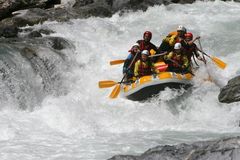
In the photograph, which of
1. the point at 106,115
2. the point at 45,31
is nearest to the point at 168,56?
the point at 106,115

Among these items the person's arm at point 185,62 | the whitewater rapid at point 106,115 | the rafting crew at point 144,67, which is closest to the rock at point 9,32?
the whitewater rapid at point 106,115

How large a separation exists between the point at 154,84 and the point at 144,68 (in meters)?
0.59

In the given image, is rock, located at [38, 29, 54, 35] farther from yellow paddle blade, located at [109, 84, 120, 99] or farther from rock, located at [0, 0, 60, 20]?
yellow paddle blade, located at [109, 84, 120, 99]

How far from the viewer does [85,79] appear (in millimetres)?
11508

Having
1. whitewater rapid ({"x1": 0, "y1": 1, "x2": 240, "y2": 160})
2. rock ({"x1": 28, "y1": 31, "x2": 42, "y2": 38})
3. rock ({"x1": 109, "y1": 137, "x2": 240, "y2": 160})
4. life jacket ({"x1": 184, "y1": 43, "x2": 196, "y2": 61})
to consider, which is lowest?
whitewater rapid ({"x1": 0, "y1": 1, "x2": 240, "y2": 160})

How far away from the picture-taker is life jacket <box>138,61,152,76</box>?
9875 mm

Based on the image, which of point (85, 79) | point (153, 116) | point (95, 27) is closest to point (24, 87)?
point (85, 79)

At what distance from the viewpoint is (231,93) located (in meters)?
A: 9.27

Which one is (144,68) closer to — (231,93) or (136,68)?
(136,68)

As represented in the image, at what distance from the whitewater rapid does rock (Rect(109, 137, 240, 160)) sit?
2.45 meters

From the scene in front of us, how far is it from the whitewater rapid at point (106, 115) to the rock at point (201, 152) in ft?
8.03

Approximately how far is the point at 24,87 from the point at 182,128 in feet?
11.4

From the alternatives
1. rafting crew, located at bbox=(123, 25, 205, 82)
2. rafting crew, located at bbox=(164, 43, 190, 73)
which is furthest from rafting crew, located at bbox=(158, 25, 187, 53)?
rafting crew, located at bbox=(164, 43, 190, 73)

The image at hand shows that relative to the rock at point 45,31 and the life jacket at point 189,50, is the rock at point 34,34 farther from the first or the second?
the life jacket at point 189,50
